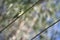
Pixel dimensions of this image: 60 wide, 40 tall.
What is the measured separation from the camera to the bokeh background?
1427 millimetres

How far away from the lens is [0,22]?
1.59m

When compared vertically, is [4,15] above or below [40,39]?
above

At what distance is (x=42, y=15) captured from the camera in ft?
4.84

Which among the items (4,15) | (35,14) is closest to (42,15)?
(35,14)

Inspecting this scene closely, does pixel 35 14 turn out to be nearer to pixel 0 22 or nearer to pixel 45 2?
pixel 45 2

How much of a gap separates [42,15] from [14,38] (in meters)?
0.22

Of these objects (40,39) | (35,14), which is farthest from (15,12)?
(40,39)

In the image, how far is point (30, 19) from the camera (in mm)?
1501

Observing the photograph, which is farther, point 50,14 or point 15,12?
point 15,12

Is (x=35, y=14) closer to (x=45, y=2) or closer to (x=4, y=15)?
(x=45, y=2)

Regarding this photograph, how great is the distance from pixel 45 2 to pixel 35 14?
95 millimetres

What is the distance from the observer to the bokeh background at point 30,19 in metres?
1.43

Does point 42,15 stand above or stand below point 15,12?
below

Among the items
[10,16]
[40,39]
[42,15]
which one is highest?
[10,16]
